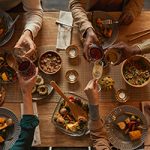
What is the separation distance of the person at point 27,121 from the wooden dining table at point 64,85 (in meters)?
0.17

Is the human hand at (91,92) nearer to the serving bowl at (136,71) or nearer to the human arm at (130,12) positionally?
the serving bowl at (136,71)

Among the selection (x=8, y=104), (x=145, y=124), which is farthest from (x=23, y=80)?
(x=145, y=124)

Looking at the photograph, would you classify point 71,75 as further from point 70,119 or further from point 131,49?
point 131,49

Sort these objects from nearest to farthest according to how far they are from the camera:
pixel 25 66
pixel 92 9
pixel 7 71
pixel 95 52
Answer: pixel 25 66 → pixel 95 52 → pixel 7 71 → pixel 92 9

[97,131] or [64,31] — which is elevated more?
[64,31]

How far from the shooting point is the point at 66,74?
Result: 2.08 m

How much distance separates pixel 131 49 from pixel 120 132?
1.71ft

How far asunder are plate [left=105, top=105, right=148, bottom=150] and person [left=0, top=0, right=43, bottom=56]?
646 millimetres

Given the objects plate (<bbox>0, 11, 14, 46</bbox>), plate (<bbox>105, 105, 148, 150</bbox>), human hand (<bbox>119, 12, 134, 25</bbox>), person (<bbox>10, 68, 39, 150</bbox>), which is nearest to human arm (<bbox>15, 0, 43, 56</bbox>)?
plate (<bbox>0, 11, 14, 46</bbox>)

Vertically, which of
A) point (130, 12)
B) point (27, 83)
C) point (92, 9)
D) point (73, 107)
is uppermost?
point (92, 9)

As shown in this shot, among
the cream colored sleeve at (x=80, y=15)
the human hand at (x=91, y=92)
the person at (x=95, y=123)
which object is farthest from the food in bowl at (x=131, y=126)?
the cream colored sleeve at (x=80, y=15)

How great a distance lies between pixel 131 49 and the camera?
1994 millimetres

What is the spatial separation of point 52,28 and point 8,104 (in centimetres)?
59

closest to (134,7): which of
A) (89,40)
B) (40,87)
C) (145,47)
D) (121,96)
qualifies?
(145,47)
